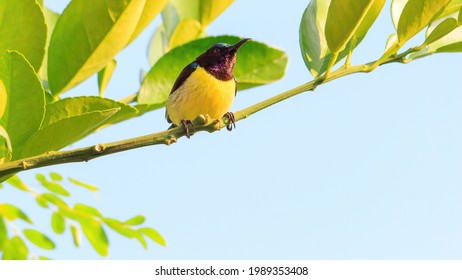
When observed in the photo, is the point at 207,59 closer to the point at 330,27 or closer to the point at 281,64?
the point at 281,64

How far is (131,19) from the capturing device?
3.54 ft

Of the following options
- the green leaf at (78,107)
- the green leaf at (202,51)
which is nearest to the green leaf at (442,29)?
the green leaf at (202,51)

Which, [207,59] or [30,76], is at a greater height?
[207,59]

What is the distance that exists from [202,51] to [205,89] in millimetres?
850

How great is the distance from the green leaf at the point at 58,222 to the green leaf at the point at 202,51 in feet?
3.58

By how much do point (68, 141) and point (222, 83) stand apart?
113 centimetres

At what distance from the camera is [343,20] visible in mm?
1075

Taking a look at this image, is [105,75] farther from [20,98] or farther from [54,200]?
[54,200]

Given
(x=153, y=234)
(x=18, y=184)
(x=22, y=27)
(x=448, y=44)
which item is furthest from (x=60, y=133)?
(x=153, y=234)

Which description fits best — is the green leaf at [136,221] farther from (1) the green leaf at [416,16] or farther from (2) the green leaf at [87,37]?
(1) the green leaf at [416,16]

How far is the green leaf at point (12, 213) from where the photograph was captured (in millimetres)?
2119

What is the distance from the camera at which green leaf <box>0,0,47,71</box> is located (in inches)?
39.4
